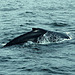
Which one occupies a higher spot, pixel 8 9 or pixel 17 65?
pixel 8 9

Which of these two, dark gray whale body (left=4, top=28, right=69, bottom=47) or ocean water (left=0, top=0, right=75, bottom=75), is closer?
ocean water (left=0, top=0, right=75, bottom=75)

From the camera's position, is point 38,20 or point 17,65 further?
point 38,20

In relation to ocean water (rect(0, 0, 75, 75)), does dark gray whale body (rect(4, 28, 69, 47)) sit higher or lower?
higher

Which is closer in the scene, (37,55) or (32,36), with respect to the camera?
(37,55)

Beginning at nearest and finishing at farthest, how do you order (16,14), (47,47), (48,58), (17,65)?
1. (17,65)
2. (48,58)
3. (47,47)
4. (16,14)

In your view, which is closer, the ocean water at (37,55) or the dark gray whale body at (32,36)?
the ocean water at (37,55)

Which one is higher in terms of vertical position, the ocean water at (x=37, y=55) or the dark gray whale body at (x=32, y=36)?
the dark gray whale body at (x=32, y=36)

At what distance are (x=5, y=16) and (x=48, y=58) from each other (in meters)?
16.7

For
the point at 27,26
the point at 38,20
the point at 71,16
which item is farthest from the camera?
the point at 71,16

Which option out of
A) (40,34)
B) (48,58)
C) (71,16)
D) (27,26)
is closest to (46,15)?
(71,16)

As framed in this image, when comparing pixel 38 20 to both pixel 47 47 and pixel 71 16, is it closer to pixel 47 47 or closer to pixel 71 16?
pixel 71 16

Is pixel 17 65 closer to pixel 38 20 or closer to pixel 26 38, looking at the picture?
pixel 26 38

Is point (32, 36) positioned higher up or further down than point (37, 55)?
higher up

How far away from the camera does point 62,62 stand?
14.2m
